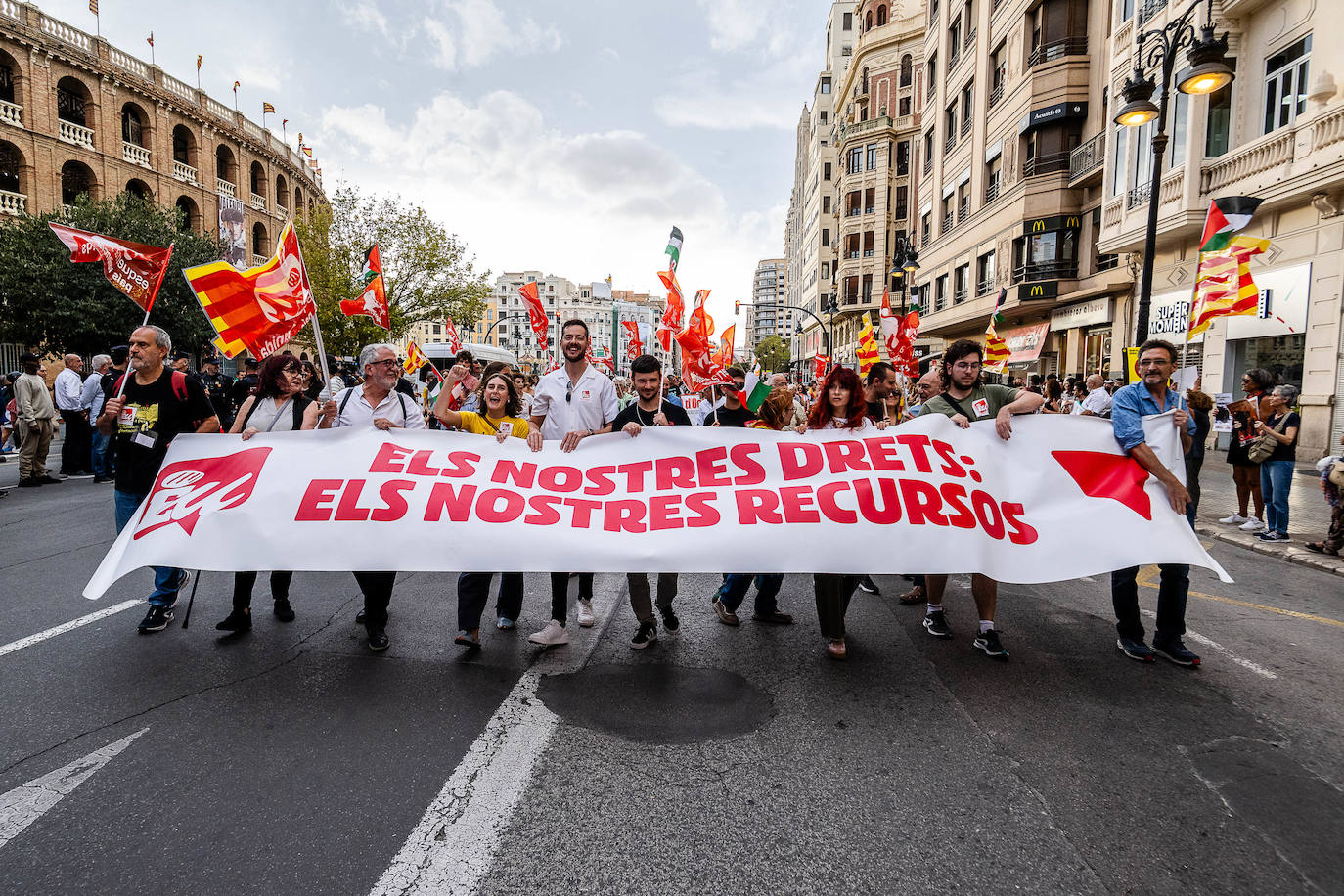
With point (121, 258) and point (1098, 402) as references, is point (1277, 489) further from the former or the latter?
point (121, 258)

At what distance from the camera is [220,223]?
3700cm

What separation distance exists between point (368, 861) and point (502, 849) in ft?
1.47

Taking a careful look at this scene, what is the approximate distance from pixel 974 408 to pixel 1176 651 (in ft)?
6.22

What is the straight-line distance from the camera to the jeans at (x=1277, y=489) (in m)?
7.65

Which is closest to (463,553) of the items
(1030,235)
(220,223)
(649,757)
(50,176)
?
(649,757)

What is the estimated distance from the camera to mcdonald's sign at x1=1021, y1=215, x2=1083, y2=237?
22.2 metres

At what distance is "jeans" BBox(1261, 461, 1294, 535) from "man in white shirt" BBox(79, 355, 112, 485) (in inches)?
610

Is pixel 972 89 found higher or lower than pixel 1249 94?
higher

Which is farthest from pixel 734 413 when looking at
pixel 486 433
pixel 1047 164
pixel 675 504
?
pixel 1047 164

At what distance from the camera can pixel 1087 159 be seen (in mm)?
21016

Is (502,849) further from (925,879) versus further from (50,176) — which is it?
(50,176)

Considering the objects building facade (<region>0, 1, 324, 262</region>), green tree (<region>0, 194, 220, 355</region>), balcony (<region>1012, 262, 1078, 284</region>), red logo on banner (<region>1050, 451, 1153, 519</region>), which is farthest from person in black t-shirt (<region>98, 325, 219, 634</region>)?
building facade (<region>0, 1, 324, 262</region>)

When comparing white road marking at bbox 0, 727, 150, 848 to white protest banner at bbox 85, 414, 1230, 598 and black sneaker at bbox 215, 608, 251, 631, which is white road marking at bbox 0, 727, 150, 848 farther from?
black sneaker at bbox 215, 608, 251, 631

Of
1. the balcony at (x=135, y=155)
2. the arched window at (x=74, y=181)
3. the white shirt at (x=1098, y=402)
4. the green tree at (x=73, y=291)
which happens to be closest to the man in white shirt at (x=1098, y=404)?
the white shirt at (x=1098, y=402)
